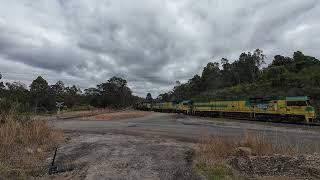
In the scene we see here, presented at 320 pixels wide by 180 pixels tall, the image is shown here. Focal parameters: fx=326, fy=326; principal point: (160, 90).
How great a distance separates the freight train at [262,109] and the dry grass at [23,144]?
26.6 metres

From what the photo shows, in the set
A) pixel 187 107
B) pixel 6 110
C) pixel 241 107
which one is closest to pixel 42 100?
pixel 187 107

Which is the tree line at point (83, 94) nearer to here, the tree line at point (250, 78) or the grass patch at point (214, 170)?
the tree line at point (250, 78)

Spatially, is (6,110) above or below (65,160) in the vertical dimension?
above

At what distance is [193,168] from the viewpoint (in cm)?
888

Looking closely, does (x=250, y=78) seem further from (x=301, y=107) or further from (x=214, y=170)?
(x=214, y=170)

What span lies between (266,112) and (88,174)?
3369cm

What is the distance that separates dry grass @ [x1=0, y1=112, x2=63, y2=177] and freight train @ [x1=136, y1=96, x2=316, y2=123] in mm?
26577

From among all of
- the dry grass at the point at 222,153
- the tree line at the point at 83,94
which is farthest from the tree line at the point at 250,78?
the dry grass at the point at 222,153

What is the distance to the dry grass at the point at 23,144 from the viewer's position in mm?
8806

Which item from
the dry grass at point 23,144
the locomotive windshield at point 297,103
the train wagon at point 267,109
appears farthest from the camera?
the train wagon at point 267,109

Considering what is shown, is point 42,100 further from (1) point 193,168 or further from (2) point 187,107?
(1) point 193,168

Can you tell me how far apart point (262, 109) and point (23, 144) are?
32319mm

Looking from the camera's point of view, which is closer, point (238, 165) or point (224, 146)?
point (238, 165)

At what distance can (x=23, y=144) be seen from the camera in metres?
12.3
